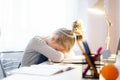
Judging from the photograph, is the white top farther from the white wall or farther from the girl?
the white wall

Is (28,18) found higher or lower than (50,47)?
higher

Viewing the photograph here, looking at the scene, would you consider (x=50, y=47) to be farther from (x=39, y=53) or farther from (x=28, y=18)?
(x=28, y=18)

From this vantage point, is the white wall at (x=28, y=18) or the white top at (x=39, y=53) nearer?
the white top at (x=39, y=53)

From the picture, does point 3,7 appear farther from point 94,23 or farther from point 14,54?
point 94,23

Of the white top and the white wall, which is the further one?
the white wall

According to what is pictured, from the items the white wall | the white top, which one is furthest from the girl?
the white wall

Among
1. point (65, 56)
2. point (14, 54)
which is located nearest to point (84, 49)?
point (65, 56)

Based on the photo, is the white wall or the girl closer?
the girl

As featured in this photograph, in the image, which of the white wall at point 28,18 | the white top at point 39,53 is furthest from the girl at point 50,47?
the white wall at point 28,18

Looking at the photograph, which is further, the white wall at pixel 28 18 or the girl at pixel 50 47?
the white wall at pixel 28 18

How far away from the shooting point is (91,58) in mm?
1337

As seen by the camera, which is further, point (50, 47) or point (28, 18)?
point (28, 18)

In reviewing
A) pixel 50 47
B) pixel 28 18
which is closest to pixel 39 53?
pixel 50 47

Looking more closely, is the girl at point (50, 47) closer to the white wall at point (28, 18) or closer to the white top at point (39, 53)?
the white top at point (39, 53)
